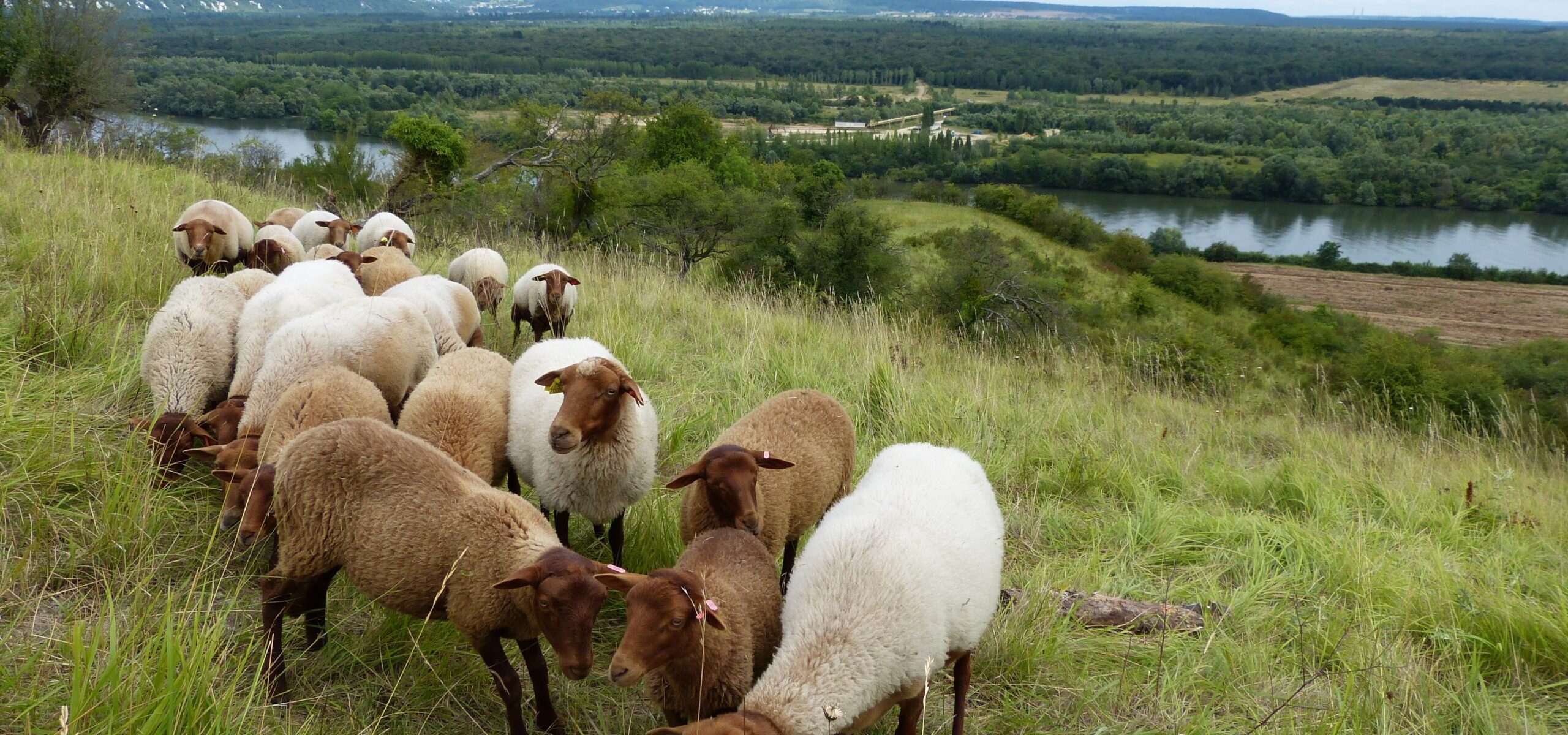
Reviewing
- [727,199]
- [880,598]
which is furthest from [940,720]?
[727,199]

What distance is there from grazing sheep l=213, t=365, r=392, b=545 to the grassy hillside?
0.20 meters

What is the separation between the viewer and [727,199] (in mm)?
29781

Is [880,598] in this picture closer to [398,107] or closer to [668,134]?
[668,134]

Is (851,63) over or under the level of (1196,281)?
over

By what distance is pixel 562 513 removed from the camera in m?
4.55

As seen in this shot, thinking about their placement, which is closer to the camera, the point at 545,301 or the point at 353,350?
the point at 353,350

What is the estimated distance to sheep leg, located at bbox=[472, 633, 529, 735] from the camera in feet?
10.0

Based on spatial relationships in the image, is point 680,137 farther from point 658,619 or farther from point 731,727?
point 731,727

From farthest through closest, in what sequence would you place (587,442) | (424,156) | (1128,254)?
(1128,254) → (424,156) → (587,442)

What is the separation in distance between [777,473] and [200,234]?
6.07 meters

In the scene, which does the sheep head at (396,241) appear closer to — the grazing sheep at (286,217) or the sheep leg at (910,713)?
the grazing sheep at (286,217)

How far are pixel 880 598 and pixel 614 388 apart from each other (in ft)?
6.04

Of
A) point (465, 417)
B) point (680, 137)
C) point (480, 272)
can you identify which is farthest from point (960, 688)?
point (680, 137)

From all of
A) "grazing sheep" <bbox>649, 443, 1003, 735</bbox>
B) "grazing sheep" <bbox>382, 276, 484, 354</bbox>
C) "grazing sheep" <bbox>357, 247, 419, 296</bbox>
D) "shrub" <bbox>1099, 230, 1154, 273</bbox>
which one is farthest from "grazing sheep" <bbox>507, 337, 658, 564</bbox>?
"shrub" <bbox>1099, 230, 1154, 273</bbox>
